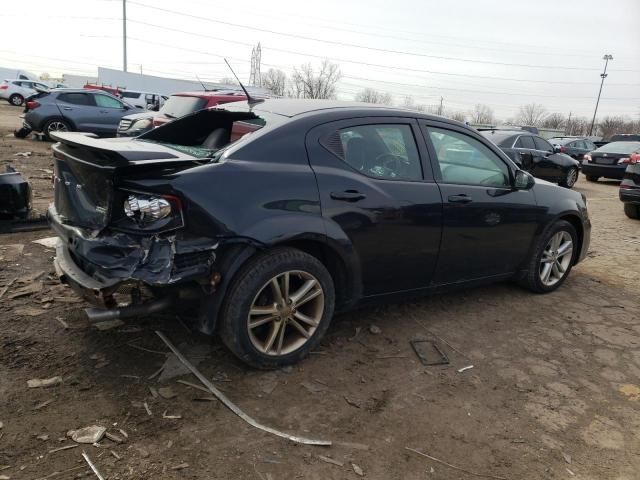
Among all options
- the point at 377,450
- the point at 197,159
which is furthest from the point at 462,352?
the point at 197,159

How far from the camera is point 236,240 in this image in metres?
2.78

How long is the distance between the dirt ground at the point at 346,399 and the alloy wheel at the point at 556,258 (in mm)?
590

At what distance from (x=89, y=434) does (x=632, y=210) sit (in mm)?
10169

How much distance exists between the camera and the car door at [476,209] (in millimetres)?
3805

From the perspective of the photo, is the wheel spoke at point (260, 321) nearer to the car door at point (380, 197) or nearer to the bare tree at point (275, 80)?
the car door at point (380, 197)

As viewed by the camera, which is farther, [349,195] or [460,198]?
[460,198]

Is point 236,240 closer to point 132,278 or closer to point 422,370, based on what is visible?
point 132,278

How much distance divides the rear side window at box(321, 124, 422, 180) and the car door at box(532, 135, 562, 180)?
10889 millimetres

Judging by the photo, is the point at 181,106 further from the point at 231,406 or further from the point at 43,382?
the point at 231,406

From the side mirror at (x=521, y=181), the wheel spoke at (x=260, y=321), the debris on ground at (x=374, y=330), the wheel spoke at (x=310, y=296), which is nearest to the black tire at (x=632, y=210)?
the side mirror at (x=521, y=181)

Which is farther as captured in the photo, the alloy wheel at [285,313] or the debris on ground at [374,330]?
the debris on ground at [374,330]

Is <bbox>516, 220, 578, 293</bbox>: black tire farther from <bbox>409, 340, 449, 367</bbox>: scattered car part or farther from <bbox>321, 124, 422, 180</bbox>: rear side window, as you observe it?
<bbox>321, 124, 422, 180</bbox>: rear side window

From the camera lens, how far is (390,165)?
354 cm

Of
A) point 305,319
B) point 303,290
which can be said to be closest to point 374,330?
point 305,319
